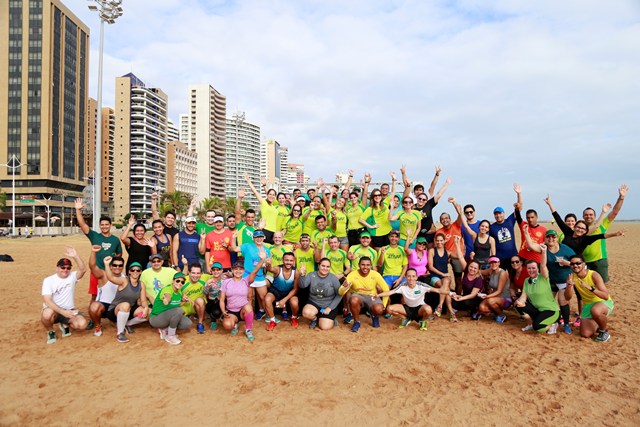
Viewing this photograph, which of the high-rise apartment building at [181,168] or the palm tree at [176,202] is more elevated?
the high-rise apartment building at [181,168]

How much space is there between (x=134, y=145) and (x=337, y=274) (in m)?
94.2

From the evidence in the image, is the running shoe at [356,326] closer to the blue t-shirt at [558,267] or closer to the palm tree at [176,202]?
the blue t-shirt at [558,267]

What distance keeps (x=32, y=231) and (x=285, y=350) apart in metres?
59.6

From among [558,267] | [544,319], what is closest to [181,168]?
[558,267]

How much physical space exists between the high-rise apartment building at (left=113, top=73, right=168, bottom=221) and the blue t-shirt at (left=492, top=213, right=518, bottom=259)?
294 feet

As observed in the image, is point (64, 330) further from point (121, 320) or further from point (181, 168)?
point (181, 168)

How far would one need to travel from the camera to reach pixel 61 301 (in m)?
6.63

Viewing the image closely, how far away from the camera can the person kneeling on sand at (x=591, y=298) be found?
6438 millimetres

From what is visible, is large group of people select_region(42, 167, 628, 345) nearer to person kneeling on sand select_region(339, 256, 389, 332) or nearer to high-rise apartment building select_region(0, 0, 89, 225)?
person kneeling on sand select_region(339, 256, 389, 332)

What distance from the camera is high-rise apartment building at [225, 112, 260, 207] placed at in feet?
434

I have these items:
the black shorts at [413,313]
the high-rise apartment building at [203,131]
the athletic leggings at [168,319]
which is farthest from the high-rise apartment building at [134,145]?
the black shorts at [413,313]

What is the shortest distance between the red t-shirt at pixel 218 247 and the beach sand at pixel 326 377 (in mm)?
1562

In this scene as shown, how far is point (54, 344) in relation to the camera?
638 cm

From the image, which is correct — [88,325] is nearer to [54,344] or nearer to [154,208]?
[54,344]
